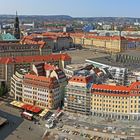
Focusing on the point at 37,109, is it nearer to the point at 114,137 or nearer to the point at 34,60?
the point at 114,137

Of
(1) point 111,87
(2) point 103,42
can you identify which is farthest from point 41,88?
(2) point 103,42

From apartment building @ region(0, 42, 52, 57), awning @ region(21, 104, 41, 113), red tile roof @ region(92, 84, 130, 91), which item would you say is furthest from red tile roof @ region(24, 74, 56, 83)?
apartment building @ region(0, 42, 52, 57)

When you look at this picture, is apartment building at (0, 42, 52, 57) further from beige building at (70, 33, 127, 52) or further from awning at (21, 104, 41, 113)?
beige building at (70, 33, 127, 52)

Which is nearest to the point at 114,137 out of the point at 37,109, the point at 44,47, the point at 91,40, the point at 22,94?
the point at 37,109

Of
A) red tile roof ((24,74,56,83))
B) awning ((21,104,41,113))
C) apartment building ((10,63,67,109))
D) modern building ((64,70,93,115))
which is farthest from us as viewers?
red tile roof ((24,74,56,83))

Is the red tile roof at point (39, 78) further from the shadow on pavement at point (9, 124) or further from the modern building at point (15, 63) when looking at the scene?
the modern building at point (15, 63)

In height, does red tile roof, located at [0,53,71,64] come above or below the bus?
above
